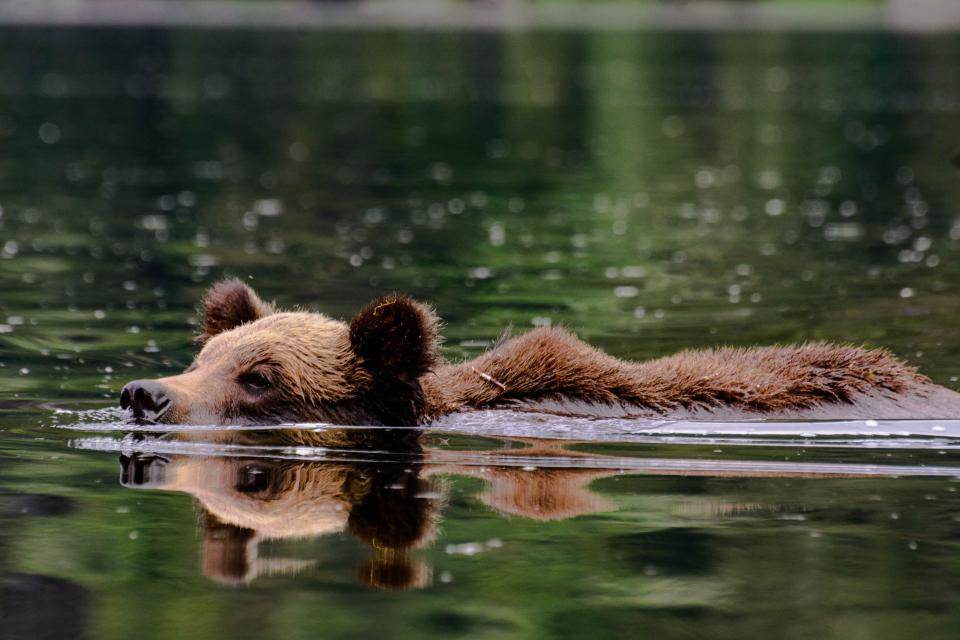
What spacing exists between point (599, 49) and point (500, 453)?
83.1 metres

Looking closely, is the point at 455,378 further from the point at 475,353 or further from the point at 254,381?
the point at 475,353

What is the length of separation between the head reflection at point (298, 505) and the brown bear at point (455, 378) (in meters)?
0.33

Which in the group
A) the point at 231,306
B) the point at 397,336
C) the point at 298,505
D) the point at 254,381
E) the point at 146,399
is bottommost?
the point at 298,505

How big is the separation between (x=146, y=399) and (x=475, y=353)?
5.03 meters

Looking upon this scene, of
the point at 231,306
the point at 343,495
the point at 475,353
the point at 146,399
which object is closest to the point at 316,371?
the point at 231,306

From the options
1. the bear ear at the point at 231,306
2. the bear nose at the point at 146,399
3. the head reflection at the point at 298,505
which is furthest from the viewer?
the bear ear at the point at 231,306

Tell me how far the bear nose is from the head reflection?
1.05ft

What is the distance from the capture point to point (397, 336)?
1145cm

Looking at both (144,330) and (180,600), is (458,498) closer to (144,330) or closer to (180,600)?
(180,600)

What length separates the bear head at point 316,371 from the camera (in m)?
11.4

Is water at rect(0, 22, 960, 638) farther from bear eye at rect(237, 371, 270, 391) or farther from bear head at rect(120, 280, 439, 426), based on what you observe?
bear eye at rect(237, 371, 270, 391)

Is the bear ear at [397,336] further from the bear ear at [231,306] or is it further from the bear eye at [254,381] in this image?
the bear ear at [231,306]

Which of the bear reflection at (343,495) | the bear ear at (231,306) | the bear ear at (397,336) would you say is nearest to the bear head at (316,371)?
the bear ear at (397,336)

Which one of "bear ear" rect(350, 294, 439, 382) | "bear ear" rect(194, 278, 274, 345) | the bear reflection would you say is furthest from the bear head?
"bear ear" rect(194, 278, 274, 345)
